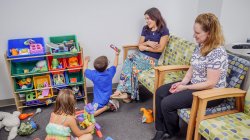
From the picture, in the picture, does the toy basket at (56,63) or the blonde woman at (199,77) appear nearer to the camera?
the blonde woman at (199,77)

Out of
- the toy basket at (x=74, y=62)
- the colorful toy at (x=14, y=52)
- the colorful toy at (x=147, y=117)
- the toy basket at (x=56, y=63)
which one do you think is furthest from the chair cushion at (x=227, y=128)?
the colorful toy at (x=14, y=52)

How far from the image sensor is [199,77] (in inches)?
71.6

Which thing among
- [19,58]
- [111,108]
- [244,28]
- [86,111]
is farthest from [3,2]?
[244,28]

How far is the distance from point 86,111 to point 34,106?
898 millimetres

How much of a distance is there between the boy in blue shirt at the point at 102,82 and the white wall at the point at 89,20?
1.60 feet

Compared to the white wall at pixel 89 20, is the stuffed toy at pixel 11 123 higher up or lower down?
lower down

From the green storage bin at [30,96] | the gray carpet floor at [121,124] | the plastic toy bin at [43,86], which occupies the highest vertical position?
the plastic toy bin at [43,86]

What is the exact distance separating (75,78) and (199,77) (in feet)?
4.82

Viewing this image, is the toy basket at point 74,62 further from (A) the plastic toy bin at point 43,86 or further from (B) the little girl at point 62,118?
(B) the little girl at point 62,118

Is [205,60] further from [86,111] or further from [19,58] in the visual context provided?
[19,58]

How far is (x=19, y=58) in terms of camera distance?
2.26m

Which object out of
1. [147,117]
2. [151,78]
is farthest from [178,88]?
[147,117]

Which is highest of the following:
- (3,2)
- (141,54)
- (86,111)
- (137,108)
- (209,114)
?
(3,2)

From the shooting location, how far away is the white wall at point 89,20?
95.1 inches
